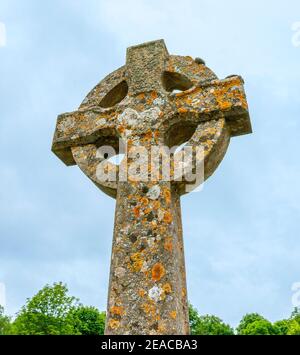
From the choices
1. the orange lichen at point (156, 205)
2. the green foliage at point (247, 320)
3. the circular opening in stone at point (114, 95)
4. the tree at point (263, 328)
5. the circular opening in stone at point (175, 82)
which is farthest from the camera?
the green foliage at point (247, 320)

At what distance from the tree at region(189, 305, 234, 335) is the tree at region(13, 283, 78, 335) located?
34.3 ft

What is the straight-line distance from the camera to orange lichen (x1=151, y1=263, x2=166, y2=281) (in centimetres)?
409

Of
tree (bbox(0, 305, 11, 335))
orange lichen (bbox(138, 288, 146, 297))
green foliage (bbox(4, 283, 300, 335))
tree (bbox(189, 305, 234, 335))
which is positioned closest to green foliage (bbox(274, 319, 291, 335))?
green foliage (bbox(4, 283, 300, 335))

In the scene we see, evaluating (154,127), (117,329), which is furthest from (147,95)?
(117,329)

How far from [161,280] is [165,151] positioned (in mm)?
1512

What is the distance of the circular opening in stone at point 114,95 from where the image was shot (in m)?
5.83

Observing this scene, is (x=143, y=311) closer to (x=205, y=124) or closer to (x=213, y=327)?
(x=205, y=124)

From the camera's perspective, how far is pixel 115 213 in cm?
469

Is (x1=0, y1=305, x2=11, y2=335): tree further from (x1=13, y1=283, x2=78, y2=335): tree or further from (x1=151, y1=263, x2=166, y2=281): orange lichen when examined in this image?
(x1=151, y1=263, x2=166, y2=281): orange lichen

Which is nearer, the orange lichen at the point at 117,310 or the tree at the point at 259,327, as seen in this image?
the orange lichen at the point at 117,310

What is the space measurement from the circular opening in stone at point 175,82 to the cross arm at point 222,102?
31 centimetres

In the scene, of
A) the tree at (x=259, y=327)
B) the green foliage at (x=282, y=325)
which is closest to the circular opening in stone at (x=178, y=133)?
the tree at (x=259, y=327)

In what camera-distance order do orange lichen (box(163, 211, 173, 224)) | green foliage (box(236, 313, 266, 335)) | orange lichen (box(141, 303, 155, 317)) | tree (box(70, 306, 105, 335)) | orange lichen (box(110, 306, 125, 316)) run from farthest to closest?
green foliage (box(236, 313, 266, 335))
tree (box(70, 306, 105, 335))
orange lichen (box(163, 211, 173, 224))
orange lichen (box(110, 306, 125, 316))
orange lichen (box(141, 303, 155, 317))

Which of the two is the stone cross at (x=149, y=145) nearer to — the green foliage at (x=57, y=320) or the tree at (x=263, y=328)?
the green foliage at (x=57, y=320)
